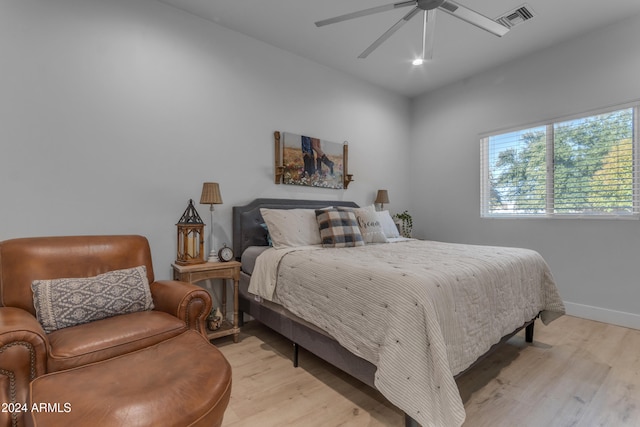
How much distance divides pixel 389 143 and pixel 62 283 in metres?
4.06

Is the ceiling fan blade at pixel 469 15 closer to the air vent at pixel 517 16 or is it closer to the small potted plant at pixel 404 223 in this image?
the air vent at pixel 517 16

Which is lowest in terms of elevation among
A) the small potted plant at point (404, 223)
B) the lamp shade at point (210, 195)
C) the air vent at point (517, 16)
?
the small potted plant at point (404, 223)

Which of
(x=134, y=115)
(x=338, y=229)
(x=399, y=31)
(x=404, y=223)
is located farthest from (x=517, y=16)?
(x=134, y=115)

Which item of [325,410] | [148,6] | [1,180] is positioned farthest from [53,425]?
[148,6]

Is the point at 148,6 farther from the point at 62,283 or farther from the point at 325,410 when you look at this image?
the point at 325,410

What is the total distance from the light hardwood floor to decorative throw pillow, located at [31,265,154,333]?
845 mm

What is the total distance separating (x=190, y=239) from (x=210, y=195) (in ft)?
1.35

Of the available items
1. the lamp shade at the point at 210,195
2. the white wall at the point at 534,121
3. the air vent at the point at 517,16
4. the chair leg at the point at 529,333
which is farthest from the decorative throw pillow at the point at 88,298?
the white wall at the point at 534,121

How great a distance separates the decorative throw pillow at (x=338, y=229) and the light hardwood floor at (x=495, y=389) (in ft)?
3.15

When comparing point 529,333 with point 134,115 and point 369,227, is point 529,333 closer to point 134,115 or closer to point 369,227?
point 369,227

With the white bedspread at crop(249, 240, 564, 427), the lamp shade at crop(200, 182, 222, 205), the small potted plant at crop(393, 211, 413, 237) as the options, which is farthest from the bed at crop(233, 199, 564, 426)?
the small potted plant at crop(393, 211, 413, 237)

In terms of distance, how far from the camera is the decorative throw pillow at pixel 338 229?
2.74 metres

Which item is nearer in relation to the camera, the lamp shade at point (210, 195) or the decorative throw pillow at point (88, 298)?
the decorative throw pillow at point (88, 298)

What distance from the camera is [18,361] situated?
1.15 meters
